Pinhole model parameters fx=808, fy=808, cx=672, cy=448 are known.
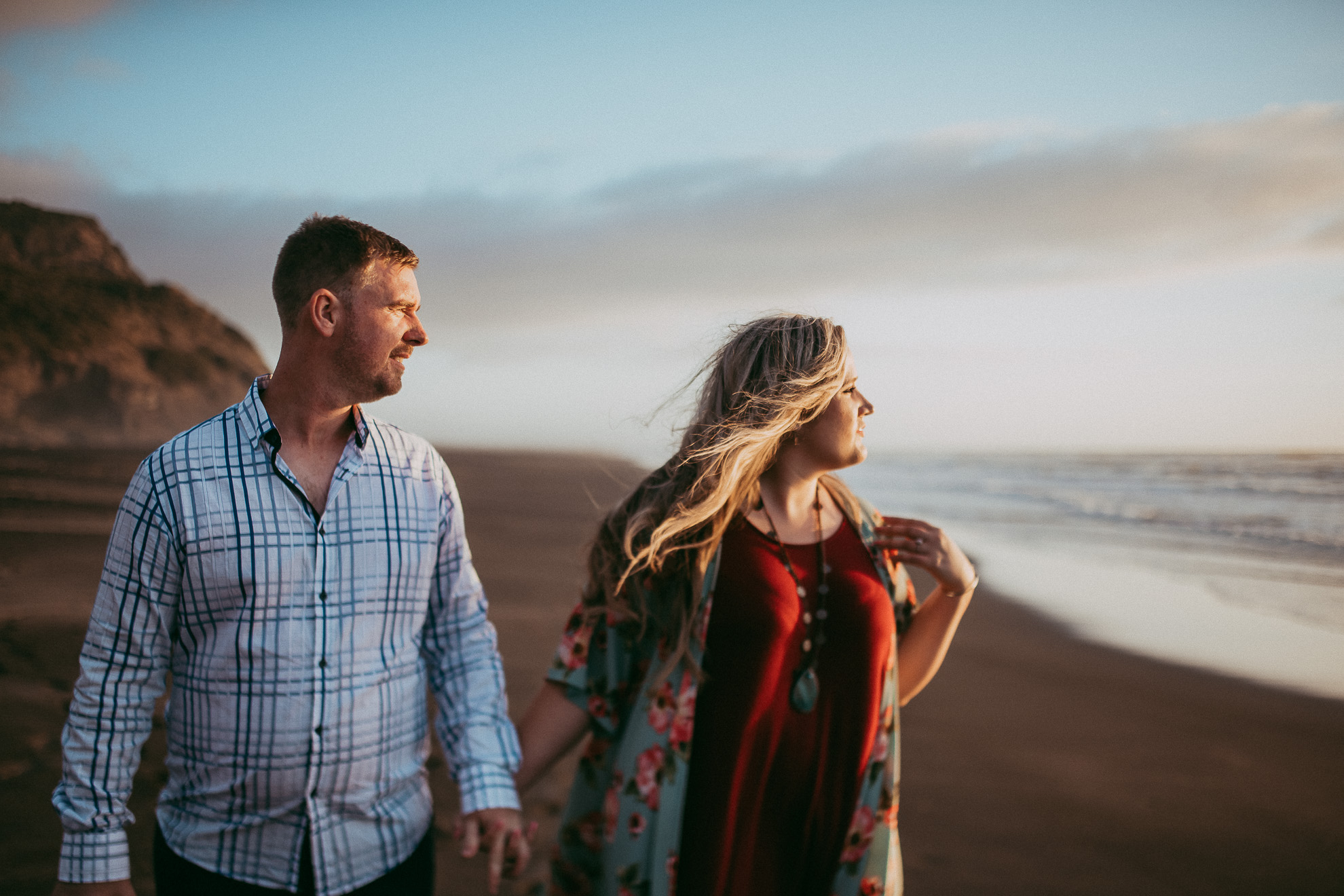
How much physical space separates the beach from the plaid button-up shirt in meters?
0.77

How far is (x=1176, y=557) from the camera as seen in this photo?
1180 cm

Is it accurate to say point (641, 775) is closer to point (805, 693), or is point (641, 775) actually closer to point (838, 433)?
point (805, 693)

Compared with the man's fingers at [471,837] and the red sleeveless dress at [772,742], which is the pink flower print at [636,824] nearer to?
the red sleeveless dress at [772,742]

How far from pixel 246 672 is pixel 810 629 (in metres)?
1.42

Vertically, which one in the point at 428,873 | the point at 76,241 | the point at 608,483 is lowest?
the point at 608,483

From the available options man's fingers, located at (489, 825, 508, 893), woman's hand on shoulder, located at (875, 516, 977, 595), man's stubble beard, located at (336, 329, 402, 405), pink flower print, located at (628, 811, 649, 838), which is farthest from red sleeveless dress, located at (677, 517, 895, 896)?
man's stubble beard, located at (336, 329, 402, 405)

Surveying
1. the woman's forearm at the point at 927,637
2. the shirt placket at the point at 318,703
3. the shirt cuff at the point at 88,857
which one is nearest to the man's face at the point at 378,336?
the shirt placket at the point at 318,703

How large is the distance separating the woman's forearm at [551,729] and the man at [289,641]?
0.79 ft

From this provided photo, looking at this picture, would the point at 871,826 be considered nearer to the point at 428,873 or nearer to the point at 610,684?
the point at 610,684

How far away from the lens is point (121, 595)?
68.1 inches

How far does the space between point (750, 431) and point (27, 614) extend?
7.42 metres

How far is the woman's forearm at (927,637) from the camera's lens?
8.01 ft

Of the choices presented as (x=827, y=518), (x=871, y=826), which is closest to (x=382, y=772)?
(x=871, y=826)

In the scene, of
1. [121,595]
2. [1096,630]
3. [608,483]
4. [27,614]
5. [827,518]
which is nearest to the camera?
[121,595]
